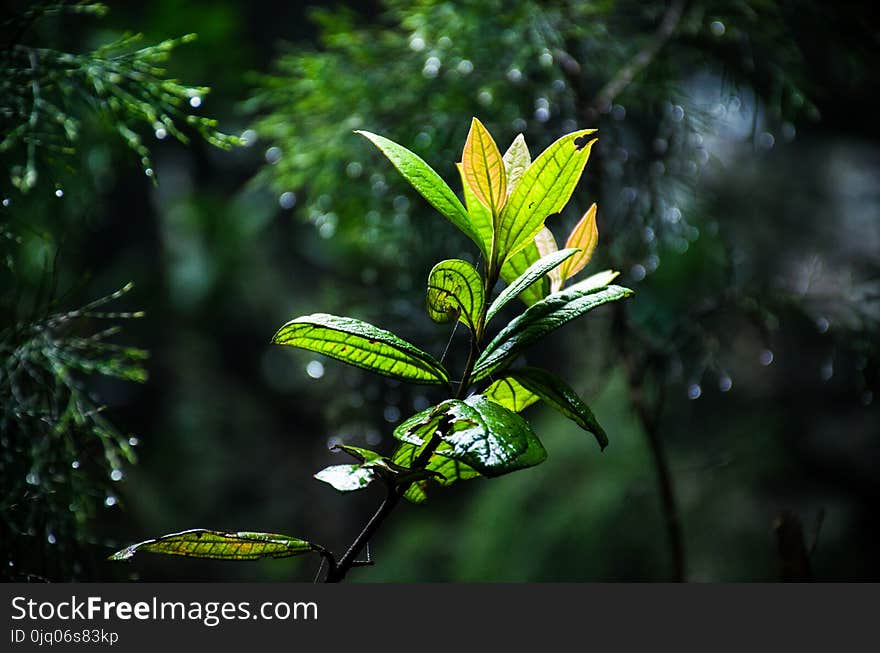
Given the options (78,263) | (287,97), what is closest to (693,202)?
(287,97)

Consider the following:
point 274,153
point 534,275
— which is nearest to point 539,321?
point 534,275

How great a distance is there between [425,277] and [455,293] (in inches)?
24.1

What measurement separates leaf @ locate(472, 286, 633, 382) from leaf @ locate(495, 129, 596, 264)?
0.15 feet

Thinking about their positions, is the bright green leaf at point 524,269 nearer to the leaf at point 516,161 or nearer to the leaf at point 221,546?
the leaf at point 516,161

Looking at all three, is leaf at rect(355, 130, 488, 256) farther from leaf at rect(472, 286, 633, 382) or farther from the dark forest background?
the dark forest background

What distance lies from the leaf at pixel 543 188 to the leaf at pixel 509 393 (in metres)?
0.10

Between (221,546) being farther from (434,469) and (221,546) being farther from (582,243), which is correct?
(582,243)

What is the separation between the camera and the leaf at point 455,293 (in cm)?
44


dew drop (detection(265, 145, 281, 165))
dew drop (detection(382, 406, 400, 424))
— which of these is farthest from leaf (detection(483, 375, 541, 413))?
dew drop (detection(265, 145, 281, 165))

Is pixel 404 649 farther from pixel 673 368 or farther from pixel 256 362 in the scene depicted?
pixel 256 362

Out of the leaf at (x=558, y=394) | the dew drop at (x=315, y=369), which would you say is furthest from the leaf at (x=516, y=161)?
the dew drop at (x=315, y=369)

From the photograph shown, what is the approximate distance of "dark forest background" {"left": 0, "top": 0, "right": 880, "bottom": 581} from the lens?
2.33 feet

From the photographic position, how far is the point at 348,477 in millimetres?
415

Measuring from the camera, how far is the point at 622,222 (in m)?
1.09
